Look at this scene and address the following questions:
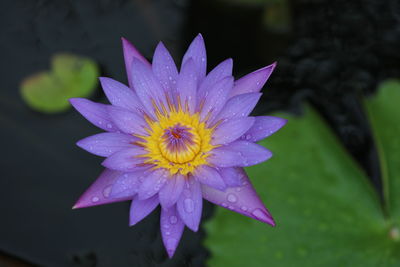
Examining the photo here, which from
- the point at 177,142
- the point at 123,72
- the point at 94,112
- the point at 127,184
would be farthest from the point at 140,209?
the point at 123,72

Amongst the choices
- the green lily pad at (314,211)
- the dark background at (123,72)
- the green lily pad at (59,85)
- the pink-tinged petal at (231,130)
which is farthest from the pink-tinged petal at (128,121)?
the green lily pad at (59,85)

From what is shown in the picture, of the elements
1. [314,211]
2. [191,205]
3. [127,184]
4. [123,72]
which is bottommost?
[314,211]

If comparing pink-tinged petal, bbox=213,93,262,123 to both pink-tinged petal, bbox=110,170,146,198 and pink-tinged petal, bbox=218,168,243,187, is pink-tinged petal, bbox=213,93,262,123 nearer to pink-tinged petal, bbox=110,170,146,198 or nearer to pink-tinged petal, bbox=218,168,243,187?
pink-tinged petal, bbox=218,168,243,187

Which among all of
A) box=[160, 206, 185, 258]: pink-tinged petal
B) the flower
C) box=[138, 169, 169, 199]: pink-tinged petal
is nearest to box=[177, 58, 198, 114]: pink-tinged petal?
the flower

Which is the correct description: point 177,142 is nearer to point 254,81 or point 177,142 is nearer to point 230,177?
point 230,177

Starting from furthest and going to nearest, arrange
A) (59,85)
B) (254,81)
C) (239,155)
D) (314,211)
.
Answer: (59,85), (314,211), (254,81), (239,155)
